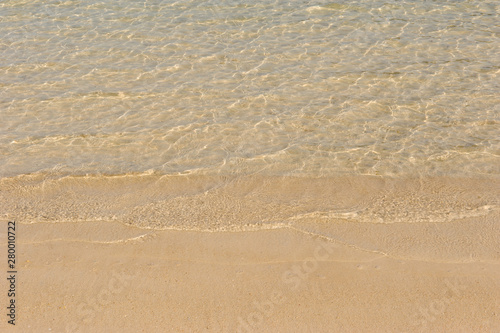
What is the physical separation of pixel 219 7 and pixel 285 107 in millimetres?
3971

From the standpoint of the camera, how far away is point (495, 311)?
3318 mm

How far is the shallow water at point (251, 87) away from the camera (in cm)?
526

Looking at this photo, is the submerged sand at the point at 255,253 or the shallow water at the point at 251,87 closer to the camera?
the submerged sand at the point at 255,253

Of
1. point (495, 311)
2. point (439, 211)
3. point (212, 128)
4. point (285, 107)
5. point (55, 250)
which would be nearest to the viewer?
point (495, 311)

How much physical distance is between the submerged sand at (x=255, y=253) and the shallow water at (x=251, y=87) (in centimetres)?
37

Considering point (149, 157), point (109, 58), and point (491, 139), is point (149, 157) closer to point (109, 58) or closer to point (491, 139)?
point (109, 58)

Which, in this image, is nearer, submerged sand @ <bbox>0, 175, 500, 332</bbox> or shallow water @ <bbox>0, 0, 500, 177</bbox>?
submerged sand @ <bbox>0, 175, 500, 332</bbox>

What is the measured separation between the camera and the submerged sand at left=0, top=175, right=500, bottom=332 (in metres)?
3.34

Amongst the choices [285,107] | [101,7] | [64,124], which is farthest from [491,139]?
[101,7]

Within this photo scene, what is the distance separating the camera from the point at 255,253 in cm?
392

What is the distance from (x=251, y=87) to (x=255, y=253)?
324 cm

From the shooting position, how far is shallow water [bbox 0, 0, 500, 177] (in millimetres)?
5262

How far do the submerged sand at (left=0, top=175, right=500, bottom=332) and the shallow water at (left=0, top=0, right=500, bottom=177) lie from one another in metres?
0.37

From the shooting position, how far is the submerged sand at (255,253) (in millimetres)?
3342
